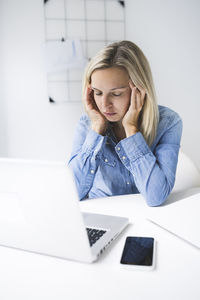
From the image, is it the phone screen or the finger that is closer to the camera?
the phone screen

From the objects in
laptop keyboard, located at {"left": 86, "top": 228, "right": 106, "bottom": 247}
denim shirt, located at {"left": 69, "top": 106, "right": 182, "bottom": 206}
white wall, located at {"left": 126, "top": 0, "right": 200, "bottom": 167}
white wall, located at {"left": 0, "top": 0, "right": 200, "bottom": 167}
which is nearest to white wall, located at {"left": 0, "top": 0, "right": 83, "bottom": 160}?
white wall, located at {"left": 0, "top": 0, "right": 200, "bottom": 167}

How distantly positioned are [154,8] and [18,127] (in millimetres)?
1334

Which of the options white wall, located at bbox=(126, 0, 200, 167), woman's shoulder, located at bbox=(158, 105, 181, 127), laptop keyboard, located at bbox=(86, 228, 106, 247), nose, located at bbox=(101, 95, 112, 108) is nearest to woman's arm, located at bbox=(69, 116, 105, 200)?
nose, located at bbox=(101, 95, 112, 108)

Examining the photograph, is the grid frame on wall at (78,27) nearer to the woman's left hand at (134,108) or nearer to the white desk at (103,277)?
the woman's left hand at (134,108)

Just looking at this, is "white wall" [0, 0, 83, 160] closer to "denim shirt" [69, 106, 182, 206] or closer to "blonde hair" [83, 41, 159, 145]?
"denim shirt" [69, 106, 182, 206]

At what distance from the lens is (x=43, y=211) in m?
0.46

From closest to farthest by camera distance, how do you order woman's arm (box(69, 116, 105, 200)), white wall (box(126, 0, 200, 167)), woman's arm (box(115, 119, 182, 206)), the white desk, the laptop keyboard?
the white desk → the laptop keyboard → woman's arm (box(115, 119, 182, 206)) → woman's arm (box(69, 116, 105, 200)) → white wall (box(126, 0, 200, 167))

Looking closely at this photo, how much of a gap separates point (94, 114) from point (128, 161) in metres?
0.25

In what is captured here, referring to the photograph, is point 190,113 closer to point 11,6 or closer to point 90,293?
point 11,6

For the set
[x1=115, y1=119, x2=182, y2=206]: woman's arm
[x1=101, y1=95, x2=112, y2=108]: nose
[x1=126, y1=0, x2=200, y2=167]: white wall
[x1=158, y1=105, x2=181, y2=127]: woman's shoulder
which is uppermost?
[x1=126, y1=0, x2=200, y2=167]: white wall

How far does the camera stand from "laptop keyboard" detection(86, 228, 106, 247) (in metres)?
0.54

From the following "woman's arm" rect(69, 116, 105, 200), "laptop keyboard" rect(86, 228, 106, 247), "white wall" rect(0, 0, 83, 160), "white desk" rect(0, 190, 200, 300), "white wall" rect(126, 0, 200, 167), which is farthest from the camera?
"white wall" rect(126, 0, 200, 167)

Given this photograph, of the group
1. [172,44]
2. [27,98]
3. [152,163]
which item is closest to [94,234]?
[152,163]

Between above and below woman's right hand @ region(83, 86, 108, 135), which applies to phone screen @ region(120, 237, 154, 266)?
below
